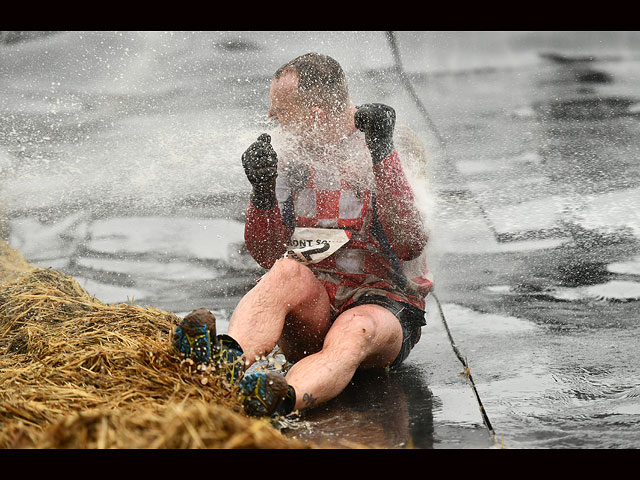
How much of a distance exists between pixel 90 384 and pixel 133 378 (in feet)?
0.45

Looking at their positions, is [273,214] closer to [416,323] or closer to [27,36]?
[416,323]

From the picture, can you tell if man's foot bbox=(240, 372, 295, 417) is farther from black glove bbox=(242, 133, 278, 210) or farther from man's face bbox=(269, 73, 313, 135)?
man's face bbox=(269, 73, 313, 135)

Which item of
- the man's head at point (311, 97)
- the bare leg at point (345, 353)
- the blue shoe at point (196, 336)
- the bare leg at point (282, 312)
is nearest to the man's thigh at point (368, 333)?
the bare leg at point (345, 353)

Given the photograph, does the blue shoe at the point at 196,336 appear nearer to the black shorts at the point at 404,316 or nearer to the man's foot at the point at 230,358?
the man's foot at the point at 230,358

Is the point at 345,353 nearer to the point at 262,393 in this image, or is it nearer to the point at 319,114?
the point at 262,393

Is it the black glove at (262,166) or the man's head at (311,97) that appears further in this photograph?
the man's head at (311,97)

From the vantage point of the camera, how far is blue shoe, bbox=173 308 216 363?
2.44 meters

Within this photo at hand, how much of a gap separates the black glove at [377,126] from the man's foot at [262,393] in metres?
0.91

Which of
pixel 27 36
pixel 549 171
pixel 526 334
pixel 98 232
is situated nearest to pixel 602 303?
pixel 526 334

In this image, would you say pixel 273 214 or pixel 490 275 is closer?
pixel 273 214

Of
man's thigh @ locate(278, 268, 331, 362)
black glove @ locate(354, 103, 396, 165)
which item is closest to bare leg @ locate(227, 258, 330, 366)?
man's thigh @ locate(278, 268, 331, 362)

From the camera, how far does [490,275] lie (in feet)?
14.8

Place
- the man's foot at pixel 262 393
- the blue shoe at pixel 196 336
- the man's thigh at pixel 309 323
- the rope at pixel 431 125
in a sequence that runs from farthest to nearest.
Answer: the rope at pixel 431 125 → the man's thigh at pixel 309 323 → the blue shoe at pixel 196 336 → the man's foot at pixel 262 393

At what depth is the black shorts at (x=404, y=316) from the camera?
3039 mm
